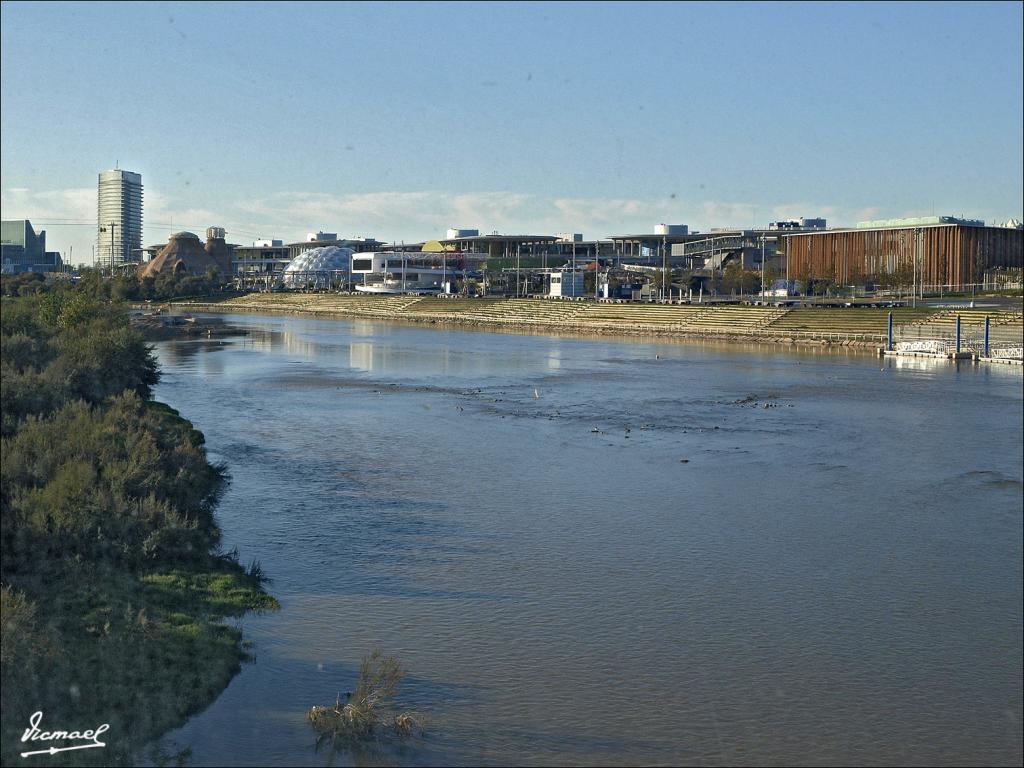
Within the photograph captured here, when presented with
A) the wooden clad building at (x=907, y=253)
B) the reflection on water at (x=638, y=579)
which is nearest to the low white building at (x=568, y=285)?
the wooden clad building at (x=907, y=253)

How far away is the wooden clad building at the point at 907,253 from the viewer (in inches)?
2712

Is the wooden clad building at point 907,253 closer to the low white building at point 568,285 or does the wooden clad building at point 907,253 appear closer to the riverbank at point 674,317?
the riverbank at point 674,317

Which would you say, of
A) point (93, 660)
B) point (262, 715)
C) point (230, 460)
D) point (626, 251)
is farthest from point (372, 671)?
point (626, 251)

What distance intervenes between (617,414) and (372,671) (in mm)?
16934

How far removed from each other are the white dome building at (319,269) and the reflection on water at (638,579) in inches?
3954

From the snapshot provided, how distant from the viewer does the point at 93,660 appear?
26.8 ft

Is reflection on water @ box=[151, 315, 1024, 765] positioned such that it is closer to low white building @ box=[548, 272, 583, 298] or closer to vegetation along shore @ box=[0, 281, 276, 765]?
vegetation along shore @ box=[0, 281, 276, 765]

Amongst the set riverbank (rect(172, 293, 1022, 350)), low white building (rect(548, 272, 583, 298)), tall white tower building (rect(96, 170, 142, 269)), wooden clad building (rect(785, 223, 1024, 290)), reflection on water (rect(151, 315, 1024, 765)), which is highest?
tall white tower building (rect(96, 170, 142, 269))

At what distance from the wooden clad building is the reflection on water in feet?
155

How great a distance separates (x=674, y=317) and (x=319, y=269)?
241 feet

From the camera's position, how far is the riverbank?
1845 inches

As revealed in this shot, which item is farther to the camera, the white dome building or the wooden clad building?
the white dome building

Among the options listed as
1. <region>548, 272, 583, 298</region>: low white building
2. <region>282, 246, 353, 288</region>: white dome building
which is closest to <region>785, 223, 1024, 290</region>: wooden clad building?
<region>548, 272, 583, 298</region>: low white building

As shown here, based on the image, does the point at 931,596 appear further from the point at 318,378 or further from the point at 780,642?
the point at 318,378
